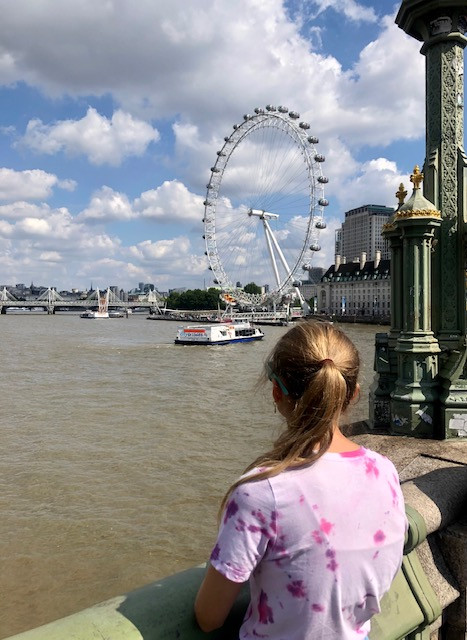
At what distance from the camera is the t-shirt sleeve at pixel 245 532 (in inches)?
43.4

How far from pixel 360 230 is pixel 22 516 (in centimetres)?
13857

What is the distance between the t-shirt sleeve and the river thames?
1.46 feet

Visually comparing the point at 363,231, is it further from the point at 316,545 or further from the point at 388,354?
the point at 316,545

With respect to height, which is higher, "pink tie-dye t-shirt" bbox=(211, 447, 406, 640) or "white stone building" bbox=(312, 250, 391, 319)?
"white stone building" bbox=(312, 250, 391, 319)

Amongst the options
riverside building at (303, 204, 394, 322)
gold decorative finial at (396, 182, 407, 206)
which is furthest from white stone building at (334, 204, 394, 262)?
gold decorative finial at (396, 182, 407, 206)

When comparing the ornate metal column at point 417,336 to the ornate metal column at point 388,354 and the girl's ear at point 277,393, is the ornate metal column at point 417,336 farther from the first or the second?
the girl's ear at point 277,393

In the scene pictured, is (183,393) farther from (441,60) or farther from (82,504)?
(441,60)

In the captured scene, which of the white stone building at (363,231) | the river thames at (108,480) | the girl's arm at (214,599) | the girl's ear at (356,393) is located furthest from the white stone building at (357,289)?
the girl's arm at (214,599)

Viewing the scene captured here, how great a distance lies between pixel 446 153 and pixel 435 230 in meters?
0.79

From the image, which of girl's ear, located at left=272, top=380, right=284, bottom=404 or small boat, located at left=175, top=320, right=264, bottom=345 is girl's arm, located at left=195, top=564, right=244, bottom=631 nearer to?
girl's ear, located at left=272, top=380, right=284, bottom=404

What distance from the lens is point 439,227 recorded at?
5.76m

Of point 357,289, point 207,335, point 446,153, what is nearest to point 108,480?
point 446,153

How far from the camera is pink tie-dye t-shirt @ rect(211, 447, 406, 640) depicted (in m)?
1.11

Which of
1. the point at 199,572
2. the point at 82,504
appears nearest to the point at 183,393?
the point at 82,504
